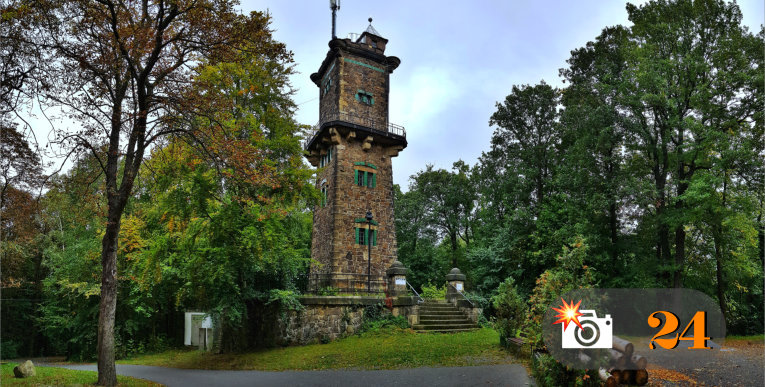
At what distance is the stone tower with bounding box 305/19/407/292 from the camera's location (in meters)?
20.0

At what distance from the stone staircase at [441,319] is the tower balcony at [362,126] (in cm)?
875

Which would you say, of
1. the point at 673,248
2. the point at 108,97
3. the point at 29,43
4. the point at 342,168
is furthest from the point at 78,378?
the point at 673,248

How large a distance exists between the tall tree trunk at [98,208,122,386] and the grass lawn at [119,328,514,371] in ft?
13.2

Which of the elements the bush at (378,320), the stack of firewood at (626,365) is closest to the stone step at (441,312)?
the bush at (378,320)

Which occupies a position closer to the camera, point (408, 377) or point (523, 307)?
point (408, 377)

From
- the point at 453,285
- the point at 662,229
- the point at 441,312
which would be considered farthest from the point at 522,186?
the point at 441,312

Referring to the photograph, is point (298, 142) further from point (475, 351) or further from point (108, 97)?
point (475, 351)

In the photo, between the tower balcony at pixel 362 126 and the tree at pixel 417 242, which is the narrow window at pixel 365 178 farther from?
the tree at pixel 417 242

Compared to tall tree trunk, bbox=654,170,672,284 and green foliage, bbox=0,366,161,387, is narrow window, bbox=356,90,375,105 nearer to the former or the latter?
tall tree trunk, bbox=654,170,672,284

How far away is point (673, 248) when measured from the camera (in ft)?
63.9

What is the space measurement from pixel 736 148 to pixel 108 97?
1971 cm

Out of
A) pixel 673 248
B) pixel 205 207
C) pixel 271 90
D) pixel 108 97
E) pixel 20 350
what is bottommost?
pixel 20 350

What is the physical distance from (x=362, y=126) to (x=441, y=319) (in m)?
9.98
